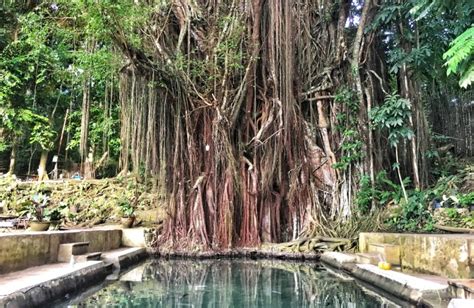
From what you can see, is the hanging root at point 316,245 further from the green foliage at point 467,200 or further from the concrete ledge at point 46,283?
the concrete ledge at point 46,283

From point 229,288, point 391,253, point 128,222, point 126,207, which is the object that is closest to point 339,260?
point 391,253

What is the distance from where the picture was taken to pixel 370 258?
497 cm

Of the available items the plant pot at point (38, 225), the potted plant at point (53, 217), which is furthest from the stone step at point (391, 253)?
the potted plant at point (53, 217)

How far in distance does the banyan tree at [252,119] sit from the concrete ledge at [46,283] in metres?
2.35

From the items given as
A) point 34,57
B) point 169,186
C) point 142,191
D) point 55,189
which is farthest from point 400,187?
point 34,57

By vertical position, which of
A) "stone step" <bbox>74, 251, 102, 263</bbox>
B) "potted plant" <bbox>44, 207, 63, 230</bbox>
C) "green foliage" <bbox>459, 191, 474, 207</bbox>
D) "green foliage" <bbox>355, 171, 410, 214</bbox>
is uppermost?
"green foliage" <bbox>355, 171, 410, 214</bbox>

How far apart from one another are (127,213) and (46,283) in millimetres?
5444

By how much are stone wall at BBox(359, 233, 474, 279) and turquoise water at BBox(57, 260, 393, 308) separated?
718 mm

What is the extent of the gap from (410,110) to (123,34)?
14.5 feet

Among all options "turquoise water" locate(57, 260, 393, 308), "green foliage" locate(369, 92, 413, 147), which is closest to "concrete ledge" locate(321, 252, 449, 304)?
"turquoise water" locate(57, 260, 393, 308)

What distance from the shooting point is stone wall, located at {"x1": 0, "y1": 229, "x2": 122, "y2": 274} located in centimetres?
400

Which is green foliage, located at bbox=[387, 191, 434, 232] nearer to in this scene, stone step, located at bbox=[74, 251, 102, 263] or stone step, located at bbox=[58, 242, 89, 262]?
stone step, located at bbox=[74, 251, 102, 263]

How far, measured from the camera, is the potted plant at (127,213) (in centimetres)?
794

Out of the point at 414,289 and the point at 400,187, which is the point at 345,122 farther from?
the point at 414,289
